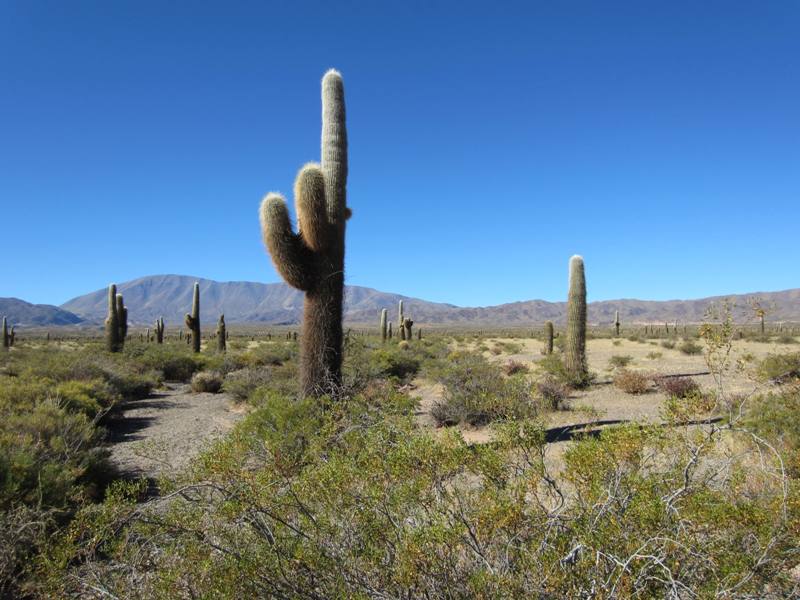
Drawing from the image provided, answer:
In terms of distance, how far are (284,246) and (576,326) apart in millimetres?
11535

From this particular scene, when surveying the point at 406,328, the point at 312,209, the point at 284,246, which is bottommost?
the point at 406,328

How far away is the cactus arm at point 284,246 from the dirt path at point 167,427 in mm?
3070

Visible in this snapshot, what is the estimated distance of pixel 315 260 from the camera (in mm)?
9648

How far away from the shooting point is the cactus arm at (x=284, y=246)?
934cm

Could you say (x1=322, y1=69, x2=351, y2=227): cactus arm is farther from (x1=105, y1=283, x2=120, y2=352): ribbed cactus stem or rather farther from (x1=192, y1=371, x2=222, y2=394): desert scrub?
(x1=105, y1=283, x2=120, y2=352): ribbed cactus stem

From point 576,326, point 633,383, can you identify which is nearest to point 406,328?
point 576,326

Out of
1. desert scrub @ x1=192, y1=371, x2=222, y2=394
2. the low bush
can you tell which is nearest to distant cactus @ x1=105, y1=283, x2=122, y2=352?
desert scrub @ x1=192, y1=371, x2=222, y2=394

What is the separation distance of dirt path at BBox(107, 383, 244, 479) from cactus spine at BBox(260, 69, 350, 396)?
6.94ft

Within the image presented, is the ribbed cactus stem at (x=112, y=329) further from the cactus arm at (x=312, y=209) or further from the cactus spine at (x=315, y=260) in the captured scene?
the cactus arm at (x=312, y=209)

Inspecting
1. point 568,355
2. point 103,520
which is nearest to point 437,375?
point 568,355

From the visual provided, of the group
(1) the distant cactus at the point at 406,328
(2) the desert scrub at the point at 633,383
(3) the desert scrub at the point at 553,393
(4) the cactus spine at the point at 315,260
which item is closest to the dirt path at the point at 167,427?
(4) the cactus spine at the point at 315,260

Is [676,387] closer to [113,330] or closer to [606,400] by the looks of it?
[606,400]

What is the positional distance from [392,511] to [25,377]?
1509 cm

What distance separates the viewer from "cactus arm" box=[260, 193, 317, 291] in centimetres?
934
